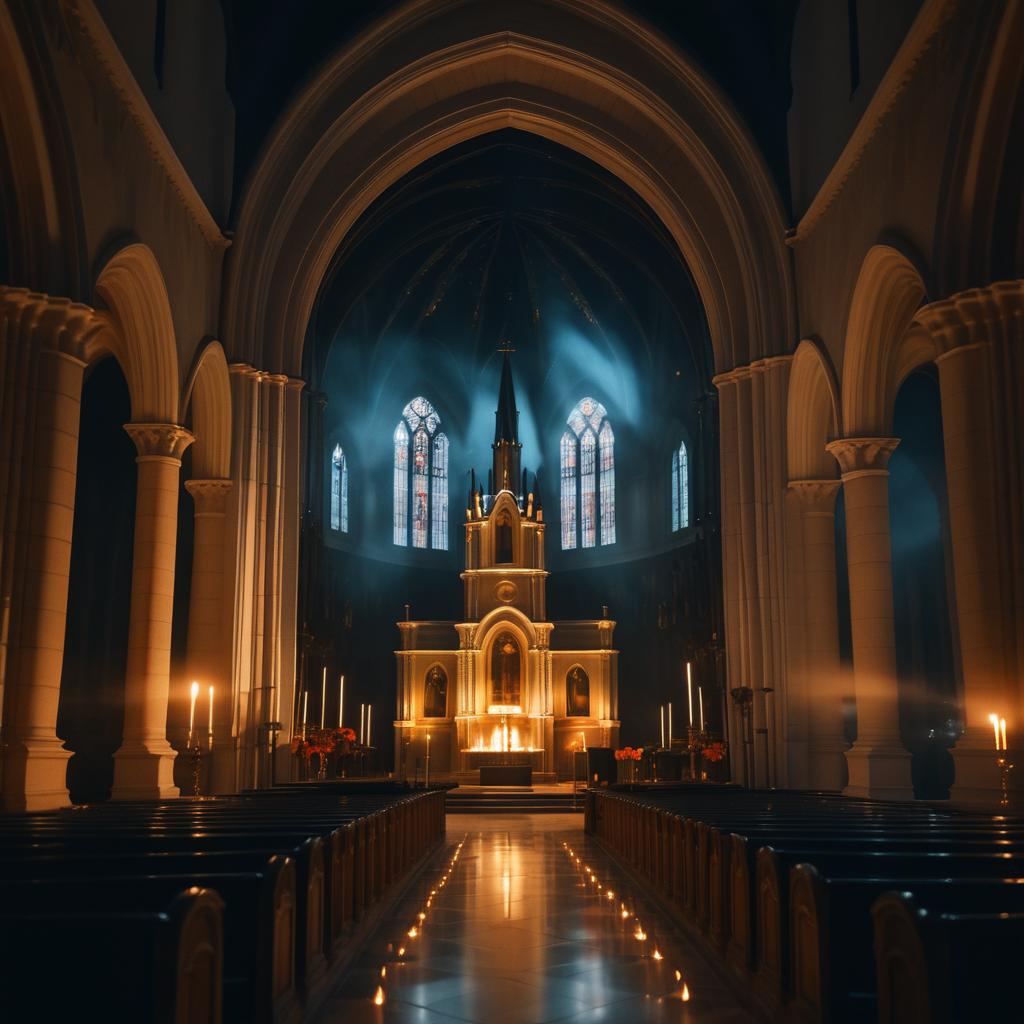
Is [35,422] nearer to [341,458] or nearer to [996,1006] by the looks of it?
[996,1006]

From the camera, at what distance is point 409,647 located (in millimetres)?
31141

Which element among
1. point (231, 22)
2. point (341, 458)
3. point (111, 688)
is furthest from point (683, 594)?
point (231, 22)

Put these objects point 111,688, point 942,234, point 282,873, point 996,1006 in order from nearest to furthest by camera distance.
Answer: point 996,1006 → point 282,873 → point 942,234 → point 111,688

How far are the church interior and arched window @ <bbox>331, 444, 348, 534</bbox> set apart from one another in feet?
0.48

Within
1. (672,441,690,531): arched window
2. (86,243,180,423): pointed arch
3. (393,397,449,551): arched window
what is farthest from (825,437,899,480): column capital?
(393,397,449,551): arched window

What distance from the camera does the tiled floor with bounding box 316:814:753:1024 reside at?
4715 millimetres

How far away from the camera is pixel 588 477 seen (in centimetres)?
3441

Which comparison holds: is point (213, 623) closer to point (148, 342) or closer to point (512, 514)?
point (148, 342)

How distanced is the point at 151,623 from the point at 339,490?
1780 cm

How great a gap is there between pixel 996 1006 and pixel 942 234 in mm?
9245

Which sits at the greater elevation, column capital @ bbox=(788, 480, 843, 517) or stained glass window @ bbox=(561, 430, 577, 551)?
stained glass window @ bbox=(561, 430, 577, 551)

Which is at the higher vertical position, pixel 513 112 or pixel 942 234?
pixel 513 112

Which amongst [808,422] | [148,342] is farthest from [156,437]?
[808,422]

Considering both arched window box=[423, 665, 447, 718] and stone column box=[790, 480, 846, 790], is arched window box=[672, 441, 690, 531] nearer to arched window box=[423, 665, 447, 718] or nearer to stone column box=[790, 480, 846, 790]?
arched window box=[423, 665, 447, 718]
